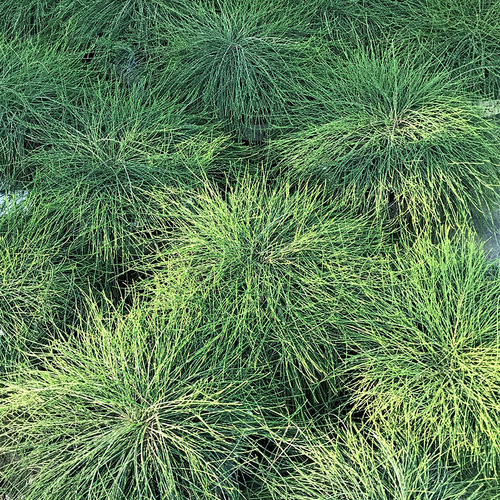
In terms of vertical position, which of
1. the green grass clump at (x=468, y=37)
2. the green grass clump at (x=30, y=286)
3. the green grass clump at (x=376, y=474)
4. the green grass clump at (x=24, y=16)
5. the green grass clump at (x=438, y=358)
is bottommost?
the green grass clump at (x=376, y=474)

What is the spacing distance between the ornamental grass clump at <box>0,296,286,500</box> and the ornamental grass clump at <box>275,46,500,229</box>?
762 millimetres

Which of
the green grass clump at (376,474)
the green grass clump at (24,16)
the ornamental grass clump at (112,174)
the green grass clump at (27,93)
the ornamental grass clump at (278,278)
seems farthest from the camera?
the green grass clump at (24,16)

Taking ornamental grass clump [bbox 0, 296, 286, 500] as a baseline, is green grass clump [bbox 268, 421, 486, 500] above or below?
below

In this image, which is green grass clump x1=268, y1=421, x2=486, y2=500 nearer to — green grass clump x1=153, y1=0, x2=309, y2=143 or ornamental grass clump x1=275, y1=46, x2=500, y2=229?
ornamental grass clump x1=275, y1=46, x2=500, y2=229

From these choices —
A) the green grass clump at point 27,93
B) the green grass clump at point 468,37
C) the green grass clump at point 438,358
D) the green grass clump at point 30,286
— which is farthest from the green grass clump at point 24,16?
the green grass clump at point 438,358

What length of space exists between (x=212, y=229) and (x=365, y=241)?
1.54ft

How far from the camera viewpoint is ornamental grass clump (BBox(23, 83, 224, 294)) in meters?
1.79

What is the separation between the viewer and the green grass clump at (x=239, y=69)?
2090 mm

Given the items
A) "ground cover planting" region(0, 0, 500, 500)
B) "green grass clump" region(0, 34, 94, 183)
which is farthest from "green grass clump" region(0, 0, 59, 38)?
"green grass clump" region(0, 34, 94, 183)

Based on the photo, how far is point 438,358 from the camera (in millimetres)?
1443

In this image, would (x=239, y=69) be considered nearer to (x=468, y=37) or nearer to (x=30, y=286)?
(x=468, y=37)

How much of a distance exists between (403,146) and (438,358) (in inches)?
28.7

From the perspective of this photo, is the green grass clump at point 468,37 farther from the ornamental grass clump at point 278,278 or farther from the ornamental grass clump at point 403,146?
the ornamental grass clump at point 278,278

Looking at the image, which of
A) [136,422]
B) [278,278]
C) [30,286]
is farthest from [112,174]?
[136,422]
